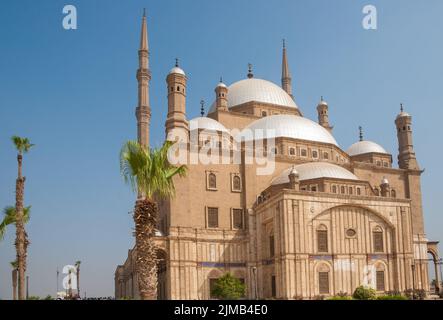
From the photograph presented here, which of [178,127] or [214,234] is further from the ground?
[178,127]

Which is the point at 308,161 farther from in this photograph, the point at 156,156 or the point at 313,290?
the point at 156,156

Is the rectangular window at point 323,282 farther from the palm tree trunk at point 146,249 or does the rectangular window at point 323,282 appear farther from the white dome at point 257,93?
the white dome at point 257,93

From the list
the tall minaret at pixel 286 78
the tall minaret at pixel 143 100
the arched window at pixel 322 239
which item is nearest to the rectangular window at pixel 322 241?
the arched window at pixel 322 239

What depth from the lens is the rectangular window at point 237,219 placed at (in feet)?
139

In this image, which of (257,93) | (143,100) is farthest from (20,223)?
(257,93)

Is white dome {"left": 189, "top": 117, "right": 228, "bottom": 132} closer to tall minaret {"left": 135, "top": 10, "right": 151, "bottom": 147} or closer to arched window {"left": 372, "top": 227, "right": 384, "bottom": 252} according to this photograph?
tall minaret {"left": 135, "top": 10, "right": 151, "bottom": 147}

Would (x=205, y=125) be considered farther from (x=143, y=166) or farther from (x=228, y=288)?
(x=143, y=166)

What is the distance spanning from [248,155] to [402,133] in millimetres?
19847

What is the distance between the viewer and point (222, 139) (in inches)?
1890

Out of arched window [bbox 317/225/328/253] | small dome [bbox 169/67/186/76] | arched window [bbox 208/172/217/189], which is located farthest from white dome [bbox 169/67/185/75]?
arched window [bbox 317/225/328/253]

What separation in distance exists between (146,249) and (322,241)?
21.4 meters
